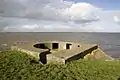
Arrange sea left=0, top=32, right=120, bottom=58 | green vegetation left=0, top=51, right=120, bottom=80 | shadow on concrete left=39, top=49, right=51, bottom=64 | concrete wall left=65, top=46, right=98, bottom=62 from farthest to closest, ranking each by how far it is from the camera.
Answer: sea left=0, top=32, right=120, bottom=58
shadow on concrete left=39, top=49, right=51, bottom=64
concrete wall left=65, top=46, right=98, bottom=62
green vegetation left=0, top=51, right=120, bottom=80

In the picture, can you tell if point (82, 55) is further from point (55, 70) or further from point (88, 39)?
point (88, 39)

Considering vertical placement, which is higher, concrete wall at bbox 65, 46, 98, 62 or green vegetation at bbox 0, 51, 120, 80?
concrete wall at bbox 65, 46, 98, 62

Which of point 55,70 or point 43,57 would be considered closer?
point 55,70

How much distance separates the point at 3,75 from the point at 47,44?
14.2 metres

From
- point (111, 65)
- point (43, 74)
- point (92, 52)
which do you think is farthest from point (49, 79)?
point (92, 52)

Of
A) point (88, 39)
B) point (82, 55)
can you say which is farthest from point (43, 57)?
point (88, 39)

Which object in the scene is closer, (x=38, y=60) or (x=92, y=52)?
(x=38, y=60)

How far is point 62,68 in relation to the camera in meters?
15.0

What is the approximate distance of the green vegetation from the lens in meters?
13.1

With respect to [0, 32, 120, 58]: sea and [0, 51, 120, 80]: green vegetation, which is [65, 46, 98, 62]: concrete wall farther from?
[0, 32, 120, 58]: sea

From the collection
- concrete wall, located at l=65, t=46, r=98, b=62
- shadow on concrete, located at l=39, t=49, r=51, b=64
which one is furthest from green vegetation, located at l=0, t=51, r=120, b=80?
shadow on concrete, located at l=39, t=49, r=51, b=64

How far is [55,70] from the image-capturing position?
1431cm

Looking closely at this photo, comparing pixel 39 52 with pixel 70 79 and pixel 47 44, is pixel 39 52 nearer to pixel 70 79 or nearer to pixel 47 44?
pixel 70 79

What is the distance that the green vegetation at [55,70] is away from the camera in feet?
43.0
